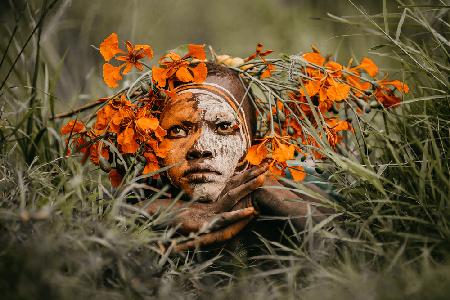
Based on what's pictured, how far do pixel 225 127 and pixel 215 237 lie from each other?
1.03 ft

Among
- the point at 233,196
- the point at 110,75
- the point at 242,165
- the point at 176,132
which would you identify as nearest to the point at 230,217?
the point at 233,196

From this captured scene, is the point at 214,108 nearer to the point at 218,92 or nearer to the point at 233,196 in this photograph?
the point at 218,92

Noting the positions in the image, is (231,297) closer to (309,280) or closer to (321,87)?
(309,280)

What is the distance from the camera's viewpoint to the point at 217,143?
1.49 metres

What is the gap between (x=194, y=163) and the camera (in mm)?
1479

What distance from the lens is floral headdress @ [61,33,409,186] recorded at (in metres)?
1.43

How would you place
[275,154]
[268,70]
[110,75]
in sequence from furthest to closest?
1. [268,70]
2. [110,75]
3. [275,154]

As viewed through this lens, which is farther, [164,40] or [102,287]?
[164,40]

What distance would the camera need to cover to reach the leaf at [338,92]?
4.89 ft

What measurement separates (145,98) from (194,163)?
26 centimetres

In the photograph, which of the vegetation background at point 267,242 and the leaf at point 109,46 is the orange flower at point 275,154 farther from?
the leaf at point 109,46

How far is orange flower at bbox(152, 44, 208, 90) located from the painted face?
→ 5 cm

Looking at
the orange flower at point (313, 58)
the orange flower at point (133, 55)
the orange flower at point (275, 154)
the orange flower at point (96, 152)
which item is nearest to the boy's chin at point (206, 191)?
the orange flower at point (275, 154)

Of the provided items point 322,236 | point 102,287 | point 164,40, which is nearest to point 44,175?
point 102,287
